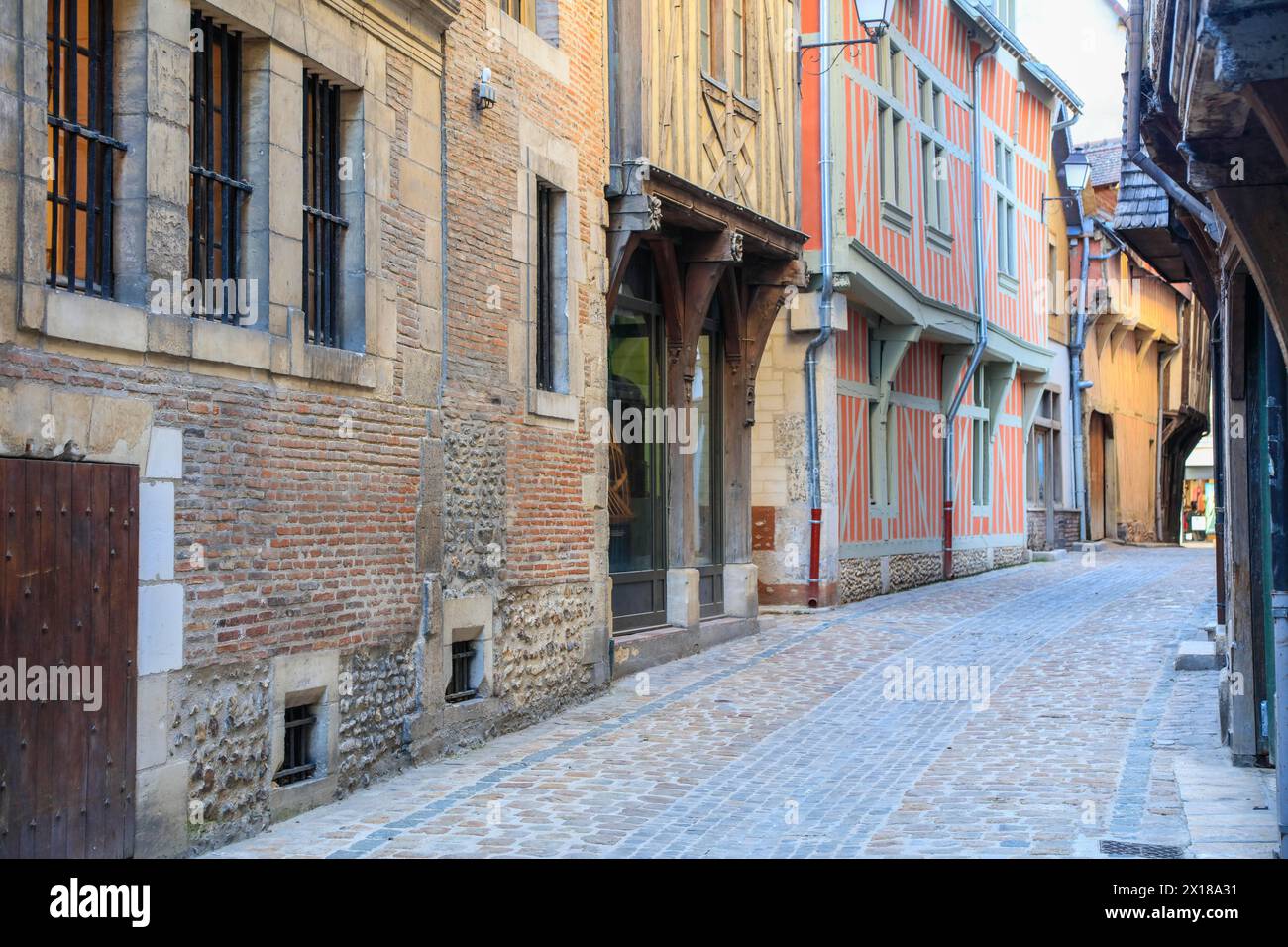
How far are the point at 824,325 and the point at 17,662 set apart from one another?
12571 mm

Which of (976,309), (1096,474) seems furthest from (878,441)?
(1096,474)

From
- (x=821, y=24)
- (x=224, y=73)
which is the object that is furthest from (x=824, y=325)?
(x=224, y=73)

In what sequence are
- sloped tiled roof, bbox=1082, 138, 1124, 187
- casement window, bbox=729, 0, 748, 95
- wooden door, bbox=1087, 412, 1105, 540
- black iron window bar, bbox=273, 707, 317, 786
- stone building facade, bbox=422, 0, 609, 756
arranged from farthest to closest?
sloped tiled roof, bbox=1082, 138, 1124, 187 < wooden door, bbox=1087, 412, 1105, 540 < casement window, bbox=729, 0, 748, 95 < stone building facade, bbox=422, 0, 609, 756 < black iron window bar, bbox=273, 707, 317, 786

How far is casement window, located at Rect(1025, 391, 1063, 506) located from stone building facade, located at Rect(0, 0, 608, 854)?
1938 centimetres

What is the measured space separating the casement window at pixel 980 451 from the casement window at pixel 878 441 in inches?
179

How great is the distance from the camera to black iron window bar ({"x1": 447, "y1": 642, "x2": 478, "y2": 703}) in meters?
9.20

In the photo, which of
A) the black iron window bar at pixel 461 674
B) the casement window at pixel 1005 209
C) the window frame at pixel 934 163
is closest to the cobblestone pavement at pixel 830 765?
the black iron window bar at pixel 461 674

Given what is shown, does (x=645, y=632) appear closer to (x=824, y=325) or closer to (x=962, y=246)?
(x=824, y=325)

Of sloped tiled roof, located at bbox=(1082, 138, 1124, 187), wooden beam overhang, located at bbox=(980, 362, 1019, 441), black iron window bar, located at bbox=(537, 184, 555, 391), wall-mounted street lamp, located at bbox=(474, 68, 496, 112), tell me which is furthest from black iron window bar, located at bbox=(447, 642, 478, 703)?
sloped tiled roof, located at bbox=(1082, 138, 1124, 187)

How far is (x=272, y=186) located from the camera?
23.6 feet

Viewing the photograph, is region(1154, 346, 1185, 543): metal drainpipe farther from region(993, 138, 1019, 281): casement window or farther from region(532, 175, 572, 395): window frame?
region(532, 175, 572, 395): window frame

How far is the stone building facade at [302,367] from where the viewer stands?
5957 mm

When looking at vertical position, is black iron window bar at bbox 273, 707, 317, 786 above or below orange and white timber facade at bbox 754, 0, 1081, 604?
below

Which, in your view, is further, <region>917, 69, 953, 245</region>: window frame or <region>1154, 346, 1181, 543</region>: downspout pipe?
<region>1154, 346, 1181, 543</region>: downspout pipe
